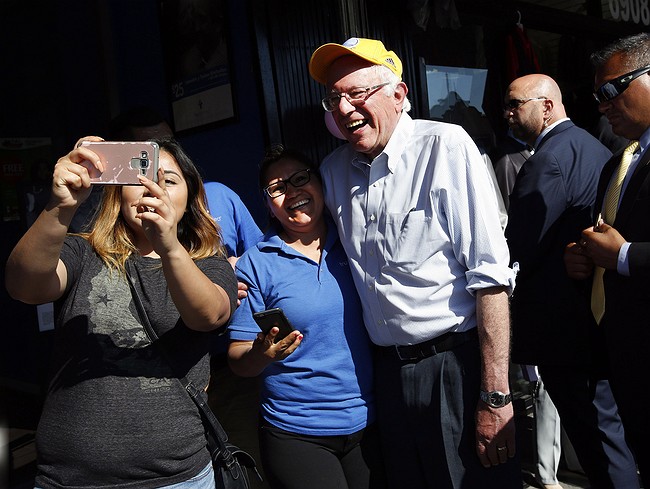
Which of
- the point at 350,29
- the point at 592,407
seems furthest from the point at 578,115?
the point at 592,407

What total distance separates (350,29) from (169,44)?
1784 millimetres

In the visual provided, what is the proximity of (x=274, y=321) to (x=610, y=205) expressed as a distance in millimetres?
1453

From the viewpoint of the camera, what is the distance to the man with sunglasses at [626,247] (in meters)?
2.38

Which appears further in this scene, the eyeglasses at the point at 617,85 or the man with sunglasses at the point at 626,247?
the eyeglasses at the point at 617,85

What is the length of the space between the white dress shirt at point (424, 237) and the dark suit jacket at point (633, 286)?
1.80 feet

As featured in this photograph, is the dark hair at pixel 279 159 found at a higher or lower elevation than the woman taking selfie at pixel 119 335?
higher

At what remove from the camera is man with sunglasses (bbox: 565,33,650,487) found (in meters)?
2.38

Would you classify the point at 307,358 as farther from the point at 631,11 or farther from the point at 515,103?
the point at 631,11

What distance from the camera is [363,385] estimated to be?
7.22 feet

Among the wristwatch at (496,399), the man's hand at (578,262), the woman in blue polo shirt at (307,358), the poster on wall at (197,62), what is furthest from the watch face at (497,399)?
the poster on wall at (197,62)

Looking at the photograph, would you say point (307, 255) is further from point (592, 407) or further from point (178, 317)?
point (592, 407)

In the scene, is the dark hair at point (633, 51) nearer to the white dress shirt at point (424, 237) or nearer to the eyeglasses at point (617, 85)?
the eyeglasses at point (617, 85)

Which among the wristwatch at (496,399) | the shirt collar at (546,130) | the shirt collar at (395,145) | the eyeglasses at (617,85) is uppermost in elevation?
the eyeglasses at (617,85)

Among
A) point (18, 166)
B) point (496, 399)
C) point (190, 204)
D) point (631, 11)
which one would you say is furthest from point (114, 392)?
point (631, 11)
